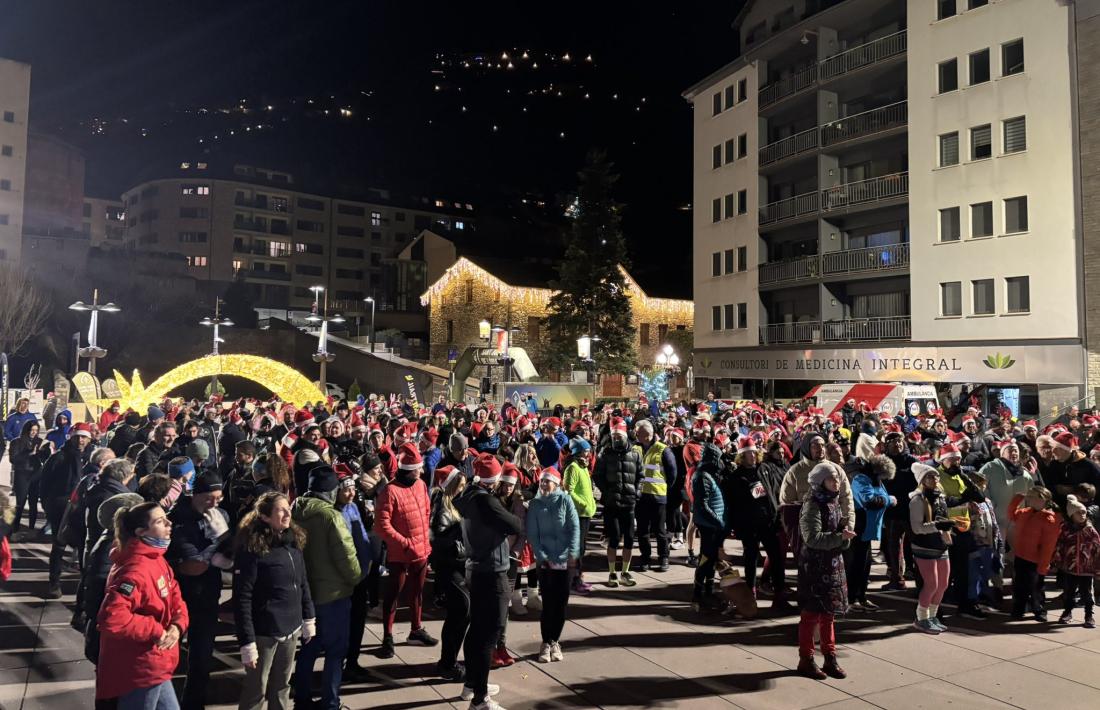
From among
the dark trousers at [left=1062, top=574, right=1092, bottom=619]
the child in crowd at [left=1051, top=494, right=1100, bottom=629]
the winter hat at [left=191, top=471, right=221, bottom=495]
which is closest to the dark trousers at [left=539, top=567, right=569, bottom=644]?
the winter hat at [left=191, top=471, right=221, bottom=495]

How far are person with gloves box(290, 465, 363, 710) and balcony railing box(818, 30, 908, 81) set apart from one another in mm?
32989

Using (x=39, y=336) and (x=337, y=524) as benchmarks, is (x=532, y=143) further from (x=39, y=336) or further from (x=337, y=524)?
(x=337, y=524)

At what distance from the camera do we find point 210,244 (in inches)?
2736

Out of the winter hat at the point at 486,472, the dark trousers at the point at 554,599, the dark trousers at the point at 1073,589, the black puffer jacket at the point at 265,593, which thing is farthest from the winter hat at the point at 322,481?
the dark trousers at the point at 1073,589

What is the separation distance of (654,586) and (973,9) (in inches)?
1140

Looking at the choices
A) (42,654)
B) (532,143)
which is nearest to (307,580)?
(42,654)

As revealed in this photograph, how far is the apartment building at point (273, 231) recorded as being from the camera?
6969cm

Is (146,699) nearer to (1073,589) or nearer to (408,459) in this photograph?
(408,459)

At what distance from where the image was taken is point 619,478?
358 inches

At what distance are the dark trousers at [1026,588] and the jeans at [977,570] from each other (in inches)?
11.7

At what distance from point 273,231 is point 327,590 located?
73.3 m

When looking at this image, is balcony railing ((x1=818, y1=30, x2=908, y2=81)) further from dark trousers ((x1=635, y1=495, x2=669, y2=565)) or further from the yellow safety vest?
dark trousers ((x1=635, y1=495, x2=669, y2=565))

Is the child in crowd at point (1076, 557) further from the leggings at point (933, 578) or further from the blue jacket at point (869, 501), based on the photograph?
the blue jacket at point (869, 501)

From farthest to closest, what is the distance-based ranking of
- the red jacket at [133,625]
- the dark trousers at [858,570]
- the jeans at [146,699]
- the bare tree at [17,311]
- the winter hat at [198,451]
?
the bare tree at [17,311] < the winter hat at [198,451] < the dark trousers at [858,570] < the jeans at [146,699] < the red jacket at [133,625]
